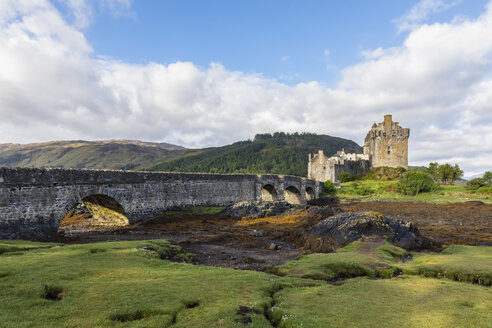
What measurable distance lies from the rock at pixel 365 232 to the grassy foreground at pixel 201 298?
7890mm

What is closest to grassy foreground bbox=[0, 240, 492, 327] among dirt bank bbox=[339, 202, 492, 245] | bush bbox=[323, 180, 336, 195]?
dirt bank bbox=[339, 202, 492, 245]

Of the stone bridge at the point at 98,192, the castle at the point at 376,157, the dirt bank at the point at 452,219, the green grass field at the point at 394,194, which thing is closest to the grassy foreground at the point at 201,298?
the stone bridge at the point at 98,192

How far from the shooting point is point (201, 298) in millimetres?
8430

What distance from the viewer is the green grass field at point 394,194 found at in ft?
210

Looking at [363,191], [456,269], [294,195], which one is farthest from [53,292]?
[363,191]

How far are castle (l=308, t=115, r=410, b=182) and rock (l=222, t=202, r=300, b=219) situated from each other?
56.7 metres

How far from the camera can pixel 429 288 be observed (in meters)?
10.6

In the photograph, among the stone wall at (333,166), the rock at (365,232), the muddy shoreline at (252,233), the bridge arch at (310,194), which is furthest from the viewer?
the stone wall at (333,166)

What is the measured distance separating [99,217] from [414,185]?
234ft

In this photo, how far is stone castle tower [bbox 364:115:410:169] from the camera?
9756 cm

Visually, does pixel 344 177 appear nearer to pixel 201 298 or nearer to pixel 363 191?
pixel 363 191

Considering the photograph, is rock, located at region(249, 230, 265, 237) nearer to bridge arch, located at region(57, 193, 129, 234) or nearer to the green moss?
bridge arch, located at region(57, 193, 129, 234)

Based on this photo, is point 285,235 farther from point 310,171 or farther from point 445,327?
point 310,171

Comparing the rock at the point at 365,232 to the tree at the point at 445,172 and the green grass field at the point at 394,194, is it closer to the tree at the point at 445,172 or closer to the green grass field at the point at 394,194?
the green grass field at the point at 394,194
